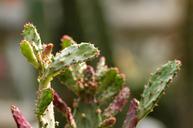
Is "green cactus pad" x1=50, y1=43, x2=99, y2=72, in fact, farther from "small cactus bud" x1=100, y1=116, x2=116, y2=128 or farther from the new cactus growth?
"small cactus bud" x1=100, y1=116, x2=116, y2=128

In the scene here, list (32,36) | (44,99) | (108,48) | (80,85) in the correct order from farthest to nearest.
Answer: (108,48)
(80,85)
(32,36)
(44,99)

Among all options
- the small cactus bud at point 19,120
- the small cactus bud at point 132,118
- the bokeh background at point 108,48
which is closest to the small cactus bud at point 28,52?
the small cactus bud at point 19,120

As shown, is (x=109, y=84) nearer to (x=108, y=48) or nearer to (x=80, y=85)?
(x=80, y=85)

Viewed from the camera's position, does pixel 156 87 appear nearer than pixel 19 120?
No

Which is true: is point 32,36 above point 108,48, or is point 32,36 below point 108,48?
below

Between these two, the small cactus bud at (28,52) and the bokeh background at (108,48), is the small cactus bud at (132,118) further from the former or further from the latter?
the bokeh background at (108,48)

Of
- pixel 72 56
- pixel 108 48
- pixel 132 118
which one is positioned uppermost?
pixel 108 48

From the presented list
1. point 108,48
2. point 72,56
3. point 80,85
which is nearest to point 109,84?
point 80,85

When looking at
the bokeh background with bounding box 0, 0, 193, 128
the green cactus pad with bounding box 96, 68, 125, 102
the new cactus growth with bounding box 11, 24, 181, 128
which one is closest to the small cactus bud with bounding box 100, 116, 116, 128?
the new cactus growth with bounding box 11, 24, 181, 128
